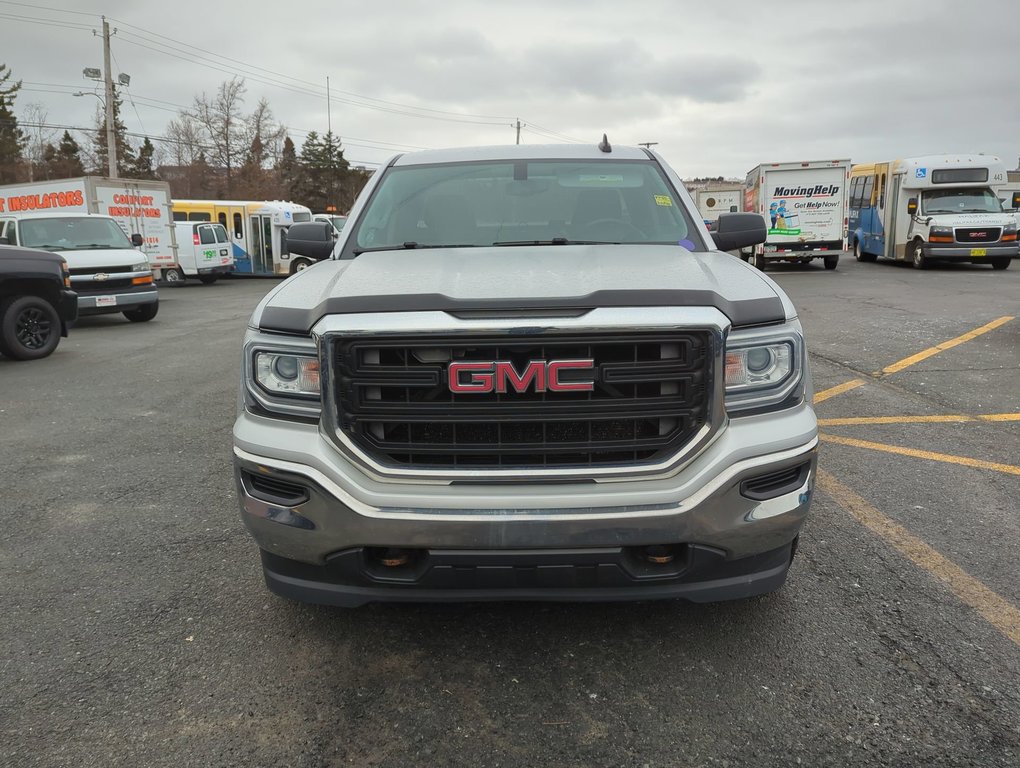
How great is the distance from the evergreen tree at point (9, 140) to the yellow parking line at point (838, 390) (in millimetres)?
65736

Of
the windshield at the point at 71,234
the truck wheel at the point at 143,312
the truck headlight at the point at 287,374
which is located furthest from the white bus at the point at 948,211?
the truck headlight at the point at 287,374

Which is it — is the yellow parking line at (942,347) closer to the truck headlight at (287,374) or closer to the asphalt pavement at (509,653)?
the asphalt pavement at (509,653)

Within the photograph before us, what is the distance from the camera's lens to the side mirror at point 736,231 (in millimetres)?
4133

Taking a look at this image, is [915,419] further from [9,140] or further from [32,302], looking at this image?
[9,140]

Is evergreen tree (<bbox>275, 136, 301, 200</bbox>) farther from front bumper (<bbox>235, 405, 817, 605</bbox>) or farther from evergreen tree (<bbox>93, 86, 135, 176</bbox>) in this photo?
front bumper (<bbox>235, 405, 817, 605</bbox>)

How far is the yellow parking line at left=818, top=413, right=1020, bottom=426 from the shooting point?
5.98 metres

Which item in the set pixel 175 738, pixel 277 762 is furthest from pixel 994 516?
pixel 175 738

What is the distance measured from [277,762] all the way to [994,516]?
365 cm

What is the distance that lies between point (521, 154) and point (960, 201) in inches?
824

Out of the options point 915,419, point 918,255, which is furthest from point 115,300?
point 918,255

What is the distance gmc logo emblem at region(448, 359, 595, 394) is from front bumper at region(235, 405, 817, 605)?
311mm

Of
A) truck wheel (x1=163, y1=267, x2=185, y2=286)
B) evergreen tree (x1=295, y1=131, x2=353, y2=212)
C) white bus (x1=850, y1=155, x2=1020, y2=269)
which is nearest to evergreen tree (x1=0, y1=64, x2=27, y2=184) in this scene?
evergreen tree (x1=295, y1=131, x2=353, y2=212)

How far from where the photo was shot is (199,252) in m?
25.7

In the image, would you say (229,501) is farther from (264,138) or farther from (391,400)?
(264,138)
